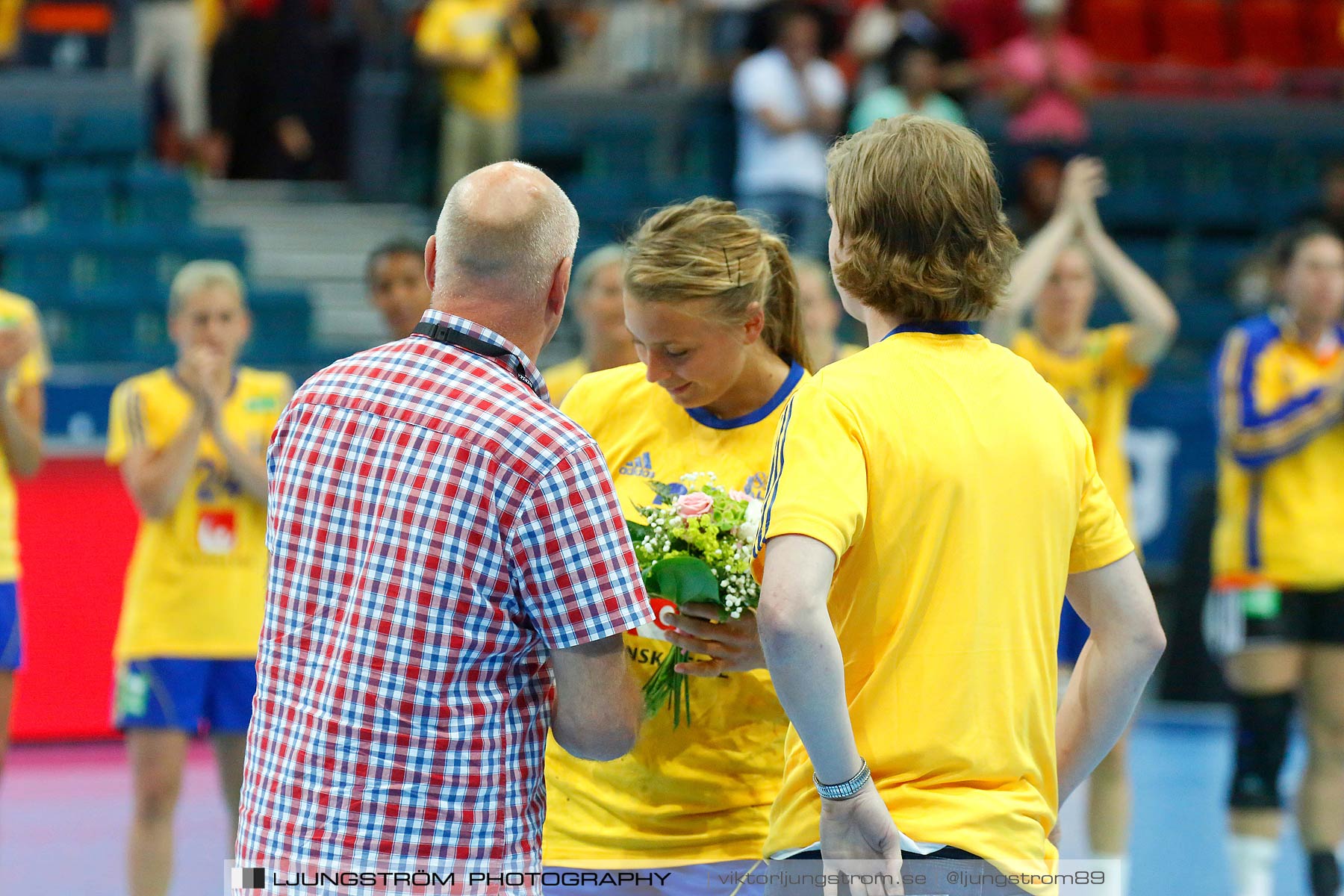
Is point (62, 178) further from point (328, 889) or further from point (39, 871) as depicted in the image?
point (328, 889)

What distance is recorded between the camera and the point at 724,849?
288cm

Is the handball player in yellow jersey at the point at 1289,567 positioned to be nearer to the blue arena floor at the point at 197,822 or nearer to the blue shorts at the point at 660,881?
the blue arena floor at the point at 197,822

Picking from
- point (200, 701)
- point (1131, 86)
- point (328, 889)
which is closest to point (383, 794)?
point (328, 889)

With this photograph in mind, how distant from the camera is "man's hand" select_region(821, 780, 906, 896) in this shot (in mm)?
2080

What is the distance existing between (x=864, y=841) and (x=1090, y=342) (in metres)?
4.09

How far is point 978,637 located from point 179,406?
12.0ft

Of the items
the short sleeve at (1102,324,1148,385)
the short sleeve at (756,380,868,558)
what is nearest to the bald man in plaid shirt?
the short sleeve at (756,380,868,558)

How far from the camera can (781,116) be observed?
10.5 metres

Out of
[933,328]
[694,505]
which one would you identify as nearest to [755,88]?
[694,505]

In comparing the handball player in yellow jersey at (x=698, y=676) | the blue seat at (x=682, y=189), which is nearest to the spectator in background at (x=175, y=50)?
the blue seat at (x=682, y=189)

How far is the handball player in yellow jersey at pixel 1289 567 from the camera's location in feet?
17.5

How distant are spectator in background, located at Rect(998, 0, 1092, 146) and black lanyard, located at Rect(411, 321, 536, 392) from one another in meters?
9.75

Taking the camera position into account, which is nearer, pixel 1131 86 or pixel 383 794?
Answer: pixel 383 794

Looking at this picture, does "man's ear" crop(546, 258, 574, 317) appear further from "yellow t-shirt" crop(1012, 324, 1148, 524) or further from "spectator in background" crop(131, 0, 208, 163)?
"spectator in background" crop(131, 0, 208, 163)
